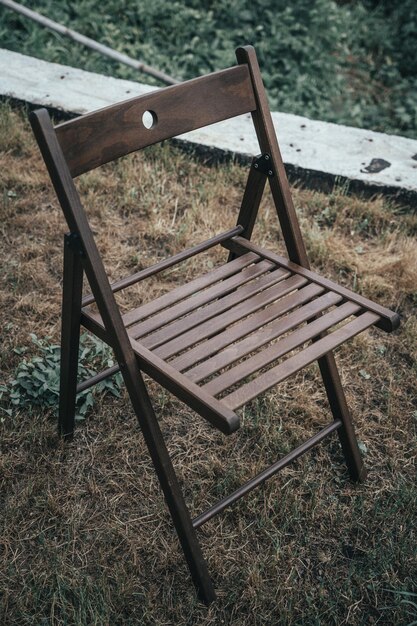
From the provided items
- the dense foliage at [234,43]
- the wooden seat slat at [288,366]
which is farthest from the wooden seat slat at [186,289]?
the dense foliage at [234,43]

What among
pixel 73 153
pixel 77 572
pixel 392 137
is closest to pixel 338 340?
pixel 73 153

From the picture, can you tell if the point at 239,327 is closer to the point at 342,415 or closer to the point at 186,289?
the point at 186,289

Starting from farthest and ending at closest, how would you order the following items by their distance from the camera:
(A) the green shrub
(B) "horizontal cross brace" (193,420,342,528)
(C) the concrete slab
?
1. (C) the concrete slab
2. (A) the green shrub
3. (B) "horizontal cross brace" (193,420,342,528)

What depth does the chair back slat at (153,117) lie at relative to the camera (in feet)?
5.10

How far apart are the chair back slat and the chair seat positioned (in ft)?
1.46

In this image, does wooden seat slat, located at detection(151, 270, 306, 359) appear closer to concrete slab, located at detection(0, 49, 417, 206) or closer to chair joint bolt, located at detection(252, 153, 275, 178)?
chair joint bolt, located at detection(252, 153, 275, 178)

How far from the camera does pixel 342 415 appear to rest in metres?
2.08

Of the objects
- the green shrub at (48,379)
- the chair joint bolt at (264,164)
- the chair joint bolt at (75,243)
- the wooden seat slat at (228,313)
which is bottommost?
the green shrub at (48,379)

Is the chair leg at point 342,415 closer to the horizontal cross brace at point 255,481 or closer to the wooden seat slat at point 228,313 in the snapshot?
the horizontal cross brace at point 255,481

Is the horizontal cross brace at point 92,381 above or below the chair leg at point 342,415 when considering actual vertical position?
above

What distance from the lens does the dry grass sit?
5.96ft

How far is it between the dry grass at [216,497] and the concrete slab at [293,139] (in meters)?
0.57

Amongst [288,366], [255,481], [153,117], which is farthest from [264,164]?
[255,481]

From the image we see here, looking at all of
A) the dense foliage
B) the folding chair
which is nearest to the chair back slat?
the folding chair
